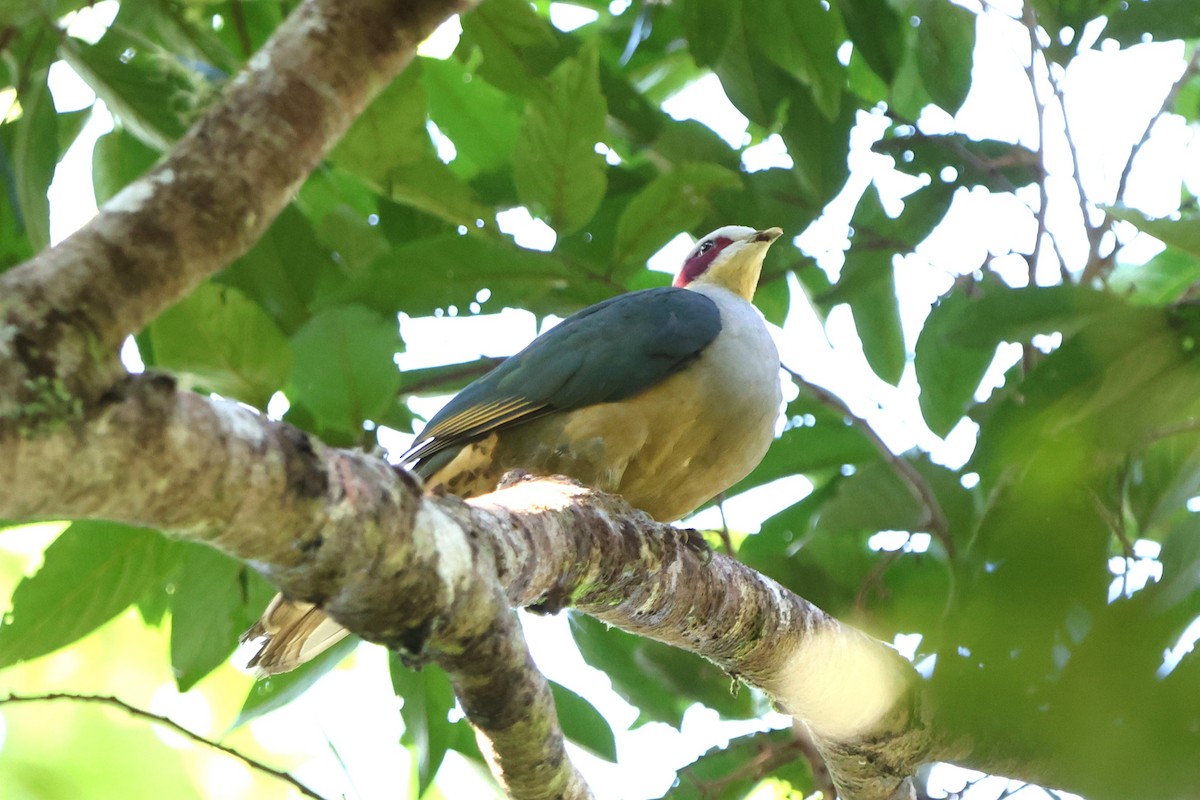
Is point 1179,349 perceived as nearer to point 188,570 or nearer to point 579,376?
point 579,376

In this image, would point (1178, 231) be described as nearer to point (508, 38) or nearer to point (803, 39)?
point (803, 39)

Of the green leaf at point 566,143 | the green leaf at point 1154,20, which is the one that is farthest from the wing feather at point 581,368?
the green leaf at point 1154,20

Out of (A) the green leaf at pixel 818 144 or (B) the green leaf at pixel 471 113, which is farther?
(B) the green leaf at pixel 471 113

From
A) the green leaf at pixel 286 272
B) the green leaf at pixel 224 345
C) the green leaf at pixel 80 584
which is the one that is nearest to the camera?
the green leaf at pixel 224 345

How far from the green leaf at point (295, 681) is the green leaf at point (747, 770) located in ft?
3.27

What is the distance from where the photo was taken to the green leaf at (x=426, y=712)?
118 inches

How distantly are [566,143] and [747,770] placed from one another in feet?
5.60

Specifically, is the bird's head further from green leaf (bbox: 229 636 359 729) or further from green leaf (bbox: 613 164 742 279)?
green leaf (bbox: 229 636 359 729)

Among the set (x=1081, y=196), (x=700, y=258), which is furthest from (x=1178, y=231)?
(x=700, y=258)

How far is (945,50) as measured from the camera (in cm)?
328

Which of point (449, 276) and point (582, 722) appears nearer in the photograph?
point (449, 276)

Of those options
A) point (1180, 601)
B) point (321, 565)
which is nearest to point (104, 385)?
point (321, 565)

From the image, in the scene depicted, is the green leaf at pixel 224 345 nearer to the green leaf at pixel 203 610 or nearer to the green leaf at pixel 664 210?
the green leaf at pixel 203 610

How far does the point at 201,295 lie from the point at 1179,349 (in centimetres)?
183
